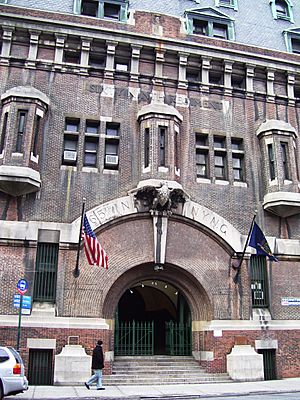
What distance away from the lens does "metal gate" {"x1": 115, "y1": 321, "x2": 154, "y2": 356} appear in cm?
1983

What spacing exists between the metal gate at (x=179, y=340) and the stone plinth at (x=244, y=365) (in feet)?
7.35

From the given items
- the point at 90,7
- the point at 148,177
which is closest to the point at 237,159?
the point at 148,177

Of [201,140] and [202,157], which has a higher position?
[201,140]

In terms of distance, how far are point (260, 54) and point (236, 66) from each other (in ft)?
4.89

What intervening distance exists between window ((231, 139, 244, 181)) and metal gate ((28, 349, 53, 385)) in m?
11.8

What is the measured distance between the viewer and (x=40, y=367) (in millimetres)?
17594

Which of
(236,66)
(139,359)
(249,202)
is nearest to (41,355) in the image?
(139,359)

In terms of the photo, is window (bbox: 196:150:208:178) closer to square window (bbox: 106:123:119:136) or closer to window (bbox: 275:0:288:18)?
square window (bbox: 106:123:119:136)

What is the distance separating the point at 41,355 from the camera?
17.7m

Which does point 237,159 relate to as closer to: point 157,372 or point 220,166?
point 220,166

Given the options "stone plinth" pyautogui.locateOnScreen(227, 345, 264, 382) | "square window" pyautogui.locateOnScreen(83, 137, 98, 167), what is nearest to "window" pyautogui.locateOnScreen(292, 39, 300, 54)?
"square window" pyautogui.locateOnScreen(83, 137, 98, 167)

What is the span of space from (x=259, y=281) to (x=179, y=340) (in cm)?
454

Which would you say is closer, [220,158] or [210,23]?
[220,158]

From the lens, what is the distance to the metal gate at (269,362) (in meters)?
19.7
